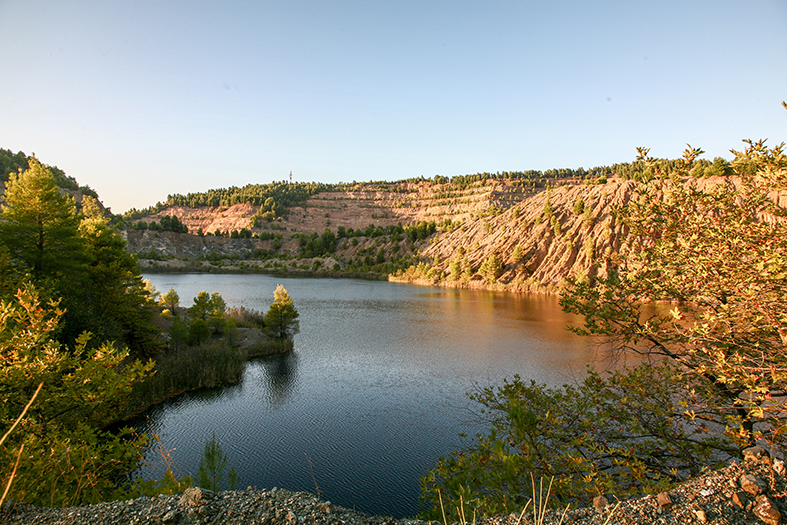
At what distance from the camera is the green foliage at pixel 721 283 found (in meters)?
6.07

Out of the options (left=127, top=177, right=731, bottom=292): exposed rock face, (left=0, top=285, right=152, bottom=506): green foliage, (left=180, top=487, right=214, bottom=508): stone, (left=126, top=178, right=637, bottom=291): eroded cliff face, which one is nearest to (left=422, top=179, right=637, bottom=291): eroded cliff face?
(left=127, top=177, right=731, bottom=292): exposed rock face

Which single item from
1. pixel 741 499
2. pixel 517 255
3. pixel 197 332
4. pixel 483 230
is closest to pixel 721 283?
pixel 741 499

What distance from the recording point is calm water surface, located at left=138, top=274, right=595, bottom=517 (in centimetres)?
1409

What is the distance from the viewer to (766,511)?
17.4ft

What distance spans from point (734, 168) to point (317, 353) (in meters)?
26.9

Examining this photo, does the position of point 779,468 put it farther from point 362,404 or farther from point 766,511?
point 362,404

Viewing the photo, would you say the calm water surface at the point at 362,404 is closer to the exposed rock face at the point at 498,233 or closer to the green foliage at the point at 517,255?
the exposed rock face at the point at 498,233

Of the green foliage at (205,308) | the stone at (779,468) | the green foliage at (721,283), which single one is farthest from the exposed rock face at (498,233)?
the green foliage at (205,308)

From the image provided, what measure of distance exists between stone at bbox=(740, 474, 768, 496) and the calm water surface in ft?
28.7

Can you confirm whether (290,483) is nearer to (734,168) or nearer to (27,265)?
(734,168)

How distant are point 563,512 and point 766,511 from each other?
2748mm

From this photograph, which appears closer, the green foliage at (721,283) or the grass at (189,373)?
the green foliage at (721,283)

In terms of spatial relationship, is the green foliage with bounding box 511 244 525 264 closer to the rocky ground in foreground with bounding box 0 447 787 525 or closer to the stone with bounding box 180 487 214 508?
the rocky ground in foreground with bounding box 0 447 787 525

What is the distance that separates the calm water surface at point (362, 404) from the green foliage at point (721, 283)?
28.4 feet
